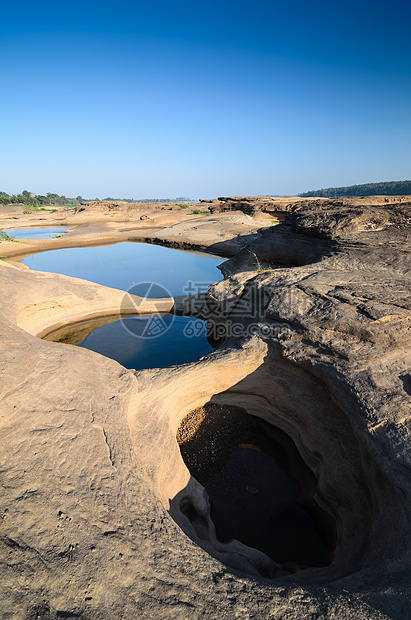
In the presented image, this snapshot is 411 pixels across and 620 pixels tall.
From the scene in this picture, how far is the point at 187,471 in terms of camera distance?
205 inches

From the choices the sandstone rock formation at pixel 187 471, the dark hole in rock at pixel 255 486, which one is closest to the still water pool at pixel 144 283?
the sandstone rock formation at pixel 187 471

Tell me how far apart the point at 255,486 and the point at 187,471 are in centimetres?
146

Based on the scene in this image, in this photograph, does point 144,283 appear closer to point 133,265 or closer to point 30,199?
point 133,265

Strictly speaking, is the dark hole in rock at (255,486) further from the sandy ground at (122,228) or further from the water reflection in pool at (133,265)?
the sandy ground at (122,228)

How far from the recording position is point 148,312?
1242 cm

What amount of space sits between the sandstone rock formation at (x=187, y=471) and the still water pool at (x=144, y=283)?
274 cm

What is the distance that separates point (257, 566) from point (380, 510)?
1858 millimetres

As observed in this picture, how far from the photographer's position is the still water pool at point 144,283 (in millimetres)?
9836

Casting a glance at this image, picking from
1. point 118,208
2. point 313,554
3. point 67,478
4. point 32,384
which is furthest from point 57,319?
point 118,208

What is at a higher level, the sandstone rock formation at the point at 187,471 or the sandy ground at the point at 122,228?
the sandy ground at the point at 122,228

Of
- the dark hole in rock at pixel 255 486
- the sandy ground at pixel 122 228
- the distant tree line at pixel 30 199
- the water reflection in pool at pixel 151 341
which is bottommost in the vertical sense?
the dark hole in rock at pixel 255 486

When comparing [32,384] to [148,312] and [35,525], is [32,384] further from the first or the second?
[148,312]

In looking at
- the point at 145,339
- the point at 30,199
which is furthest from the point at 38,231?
the point at 30,199

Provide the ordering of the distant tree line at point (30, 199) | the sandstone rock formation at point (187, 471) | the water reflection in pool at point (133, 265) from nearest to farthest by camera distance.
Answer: the sandstone rock formation at point (187, 471) → the water reflection in pool at point (133, 265) → the distant tree line at point (30, 199)
